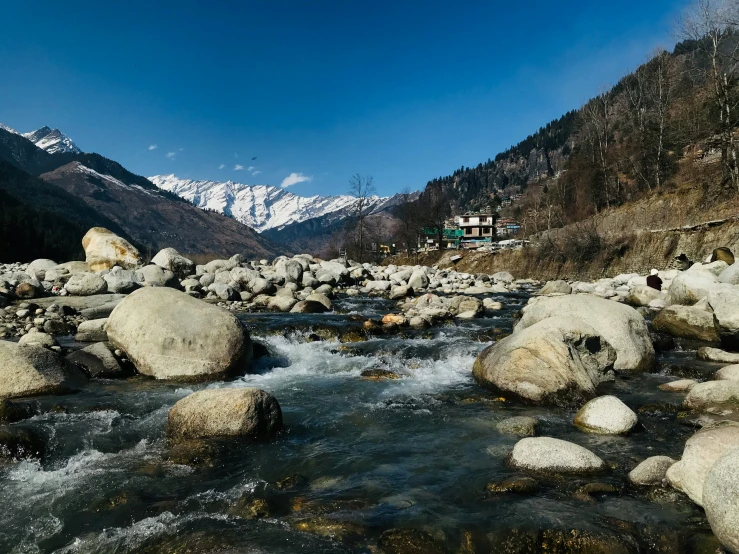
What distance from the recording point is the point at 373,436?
22.0 ft

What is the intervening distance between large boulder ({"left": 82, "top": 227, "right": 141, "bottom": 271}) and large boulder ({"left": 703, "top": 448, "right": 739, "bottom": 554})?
102 ft

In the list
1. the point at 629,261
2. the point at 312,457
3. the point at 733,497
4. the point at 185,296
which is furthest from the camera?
Result: the point at 629,261

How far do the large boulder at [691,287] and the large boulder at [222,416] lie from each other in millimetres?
15059

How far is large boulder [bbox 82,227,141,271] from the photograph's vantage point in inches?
1136

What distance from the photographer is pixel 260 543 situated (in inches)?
154

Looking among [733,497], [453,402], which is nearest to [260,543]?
[733,497]

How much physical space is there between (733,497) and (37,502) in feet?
21.3

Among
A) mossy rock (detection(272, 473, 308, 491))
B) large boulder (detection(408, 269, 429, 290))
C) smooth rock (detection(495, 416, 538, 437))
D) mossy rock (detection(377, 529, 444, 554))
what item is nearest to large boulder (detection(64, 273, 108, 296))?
mossy rock (detection(272, 473, 308, 491))

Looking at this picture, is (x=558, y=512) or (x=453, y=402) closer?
(x=558, y=512)

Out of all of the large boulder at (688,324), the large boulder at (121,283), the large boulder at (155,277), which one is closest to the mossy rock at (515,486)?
the large boulder at (688,324)

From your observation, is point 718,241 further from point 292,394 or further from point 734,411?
point 292,394

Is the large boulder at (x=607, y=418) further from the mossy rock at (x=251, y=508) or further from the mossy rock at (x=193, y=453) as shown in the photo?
the mossy rock at (x=193, y=453)

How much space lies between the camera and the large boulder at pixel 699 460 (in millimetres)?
4344

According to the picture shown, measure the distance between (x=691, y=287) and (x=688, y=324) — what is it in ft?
13.9
